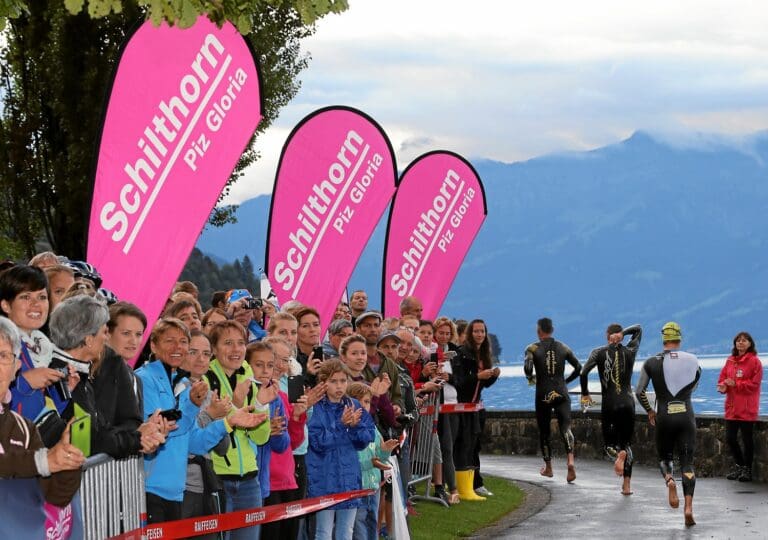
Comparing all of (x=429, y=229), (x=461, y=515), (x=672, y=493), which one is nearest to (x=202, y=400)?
(x=461, y=515)

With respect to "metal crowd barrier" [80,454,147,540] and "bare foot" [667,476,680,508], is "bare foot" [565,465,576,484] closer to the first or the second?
"bare foot" [667,476,680,508]

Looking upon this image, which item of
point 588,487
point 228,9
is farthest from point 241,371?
point 588,487

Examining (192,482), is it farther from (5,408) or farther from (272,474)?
(5,408)

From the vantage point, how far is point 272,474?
31.7 ft

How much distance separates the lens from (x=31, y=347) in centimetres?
643

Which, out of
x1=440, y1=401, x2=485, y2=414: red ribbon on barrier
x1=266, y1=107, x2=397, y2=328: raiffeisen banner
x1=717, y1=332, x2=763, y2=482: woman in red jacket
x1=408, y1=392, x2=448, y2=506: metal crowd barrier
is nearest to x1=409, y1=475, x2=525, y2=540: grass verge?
x1=408, y1=392, x2=448, y2=506: metal crowd barrier

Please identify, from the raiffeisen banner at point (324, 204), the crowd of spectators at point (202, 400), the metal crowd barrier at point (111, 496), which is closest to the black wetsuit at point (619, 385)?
the raiffeisen banner at point (324, 204)

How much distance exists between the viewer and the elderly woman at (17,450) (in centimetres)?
552

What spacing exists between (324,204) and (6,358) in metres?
10.1

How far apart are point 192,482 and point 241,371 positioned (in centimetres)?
83

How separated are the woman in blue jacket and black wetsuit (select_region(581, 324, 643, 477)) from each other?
8.74 meters

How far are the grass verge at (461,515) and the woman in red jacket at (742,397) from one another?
3612 millimetres

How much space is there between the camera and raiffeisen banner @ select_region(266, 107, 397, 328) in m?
15.0

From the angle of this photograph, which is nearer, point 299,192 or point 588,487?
point 299,192
